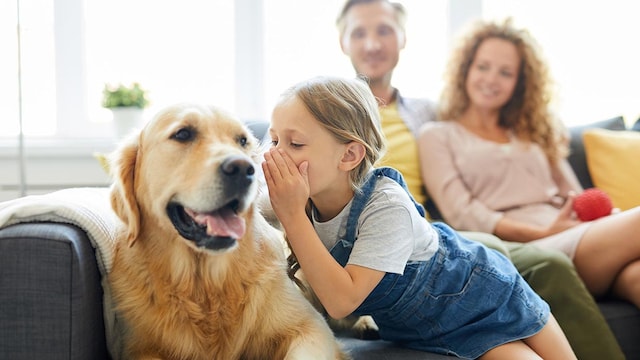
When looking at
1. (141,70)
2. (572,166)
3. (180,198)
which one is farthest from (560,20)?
(180,198)

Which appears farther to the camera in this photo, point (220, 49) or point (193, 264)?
point (220, 49)

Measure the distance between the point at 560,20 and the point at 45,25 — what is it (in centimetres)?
260

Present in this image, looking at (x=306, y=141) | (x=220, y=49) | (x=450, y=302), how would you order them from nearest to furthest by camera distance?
(x=306, y=141) → (x=450, y=302) → (x=220, y=49)

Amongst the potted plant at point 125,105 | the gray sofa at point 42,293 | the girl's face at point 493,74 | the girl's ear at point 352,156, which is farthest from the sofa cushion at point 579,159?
the gray sofa at point 42,293

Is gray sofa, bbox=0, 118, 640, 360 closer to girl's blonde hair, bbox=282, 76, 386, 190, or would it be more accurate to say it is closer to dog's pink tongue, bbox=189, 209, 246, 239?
dog's pink tongue, bbox=189, 209, 246, 239

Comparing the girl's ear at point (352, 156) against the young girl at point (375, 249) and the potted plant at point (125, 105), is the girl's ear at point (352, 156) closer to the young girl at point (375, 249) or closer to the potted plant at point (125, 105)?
the young girl at point (375, 249)

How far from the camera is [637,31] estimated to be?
3545mm

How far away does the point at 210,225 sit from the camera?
1327 mm

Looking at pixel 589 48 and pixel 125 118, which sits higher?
pixel 589 48

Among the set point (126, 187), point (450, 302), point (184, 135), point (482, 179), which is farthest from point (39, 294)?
point (482, 179)

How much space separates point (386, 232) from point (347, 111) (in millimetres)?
278

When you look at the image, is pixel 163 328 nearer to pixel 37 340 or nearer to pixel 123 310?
pixel 123 310

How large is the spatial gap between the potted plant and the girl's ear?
1.71 metres

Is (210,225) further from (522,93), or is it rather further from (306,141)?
(522,93)
